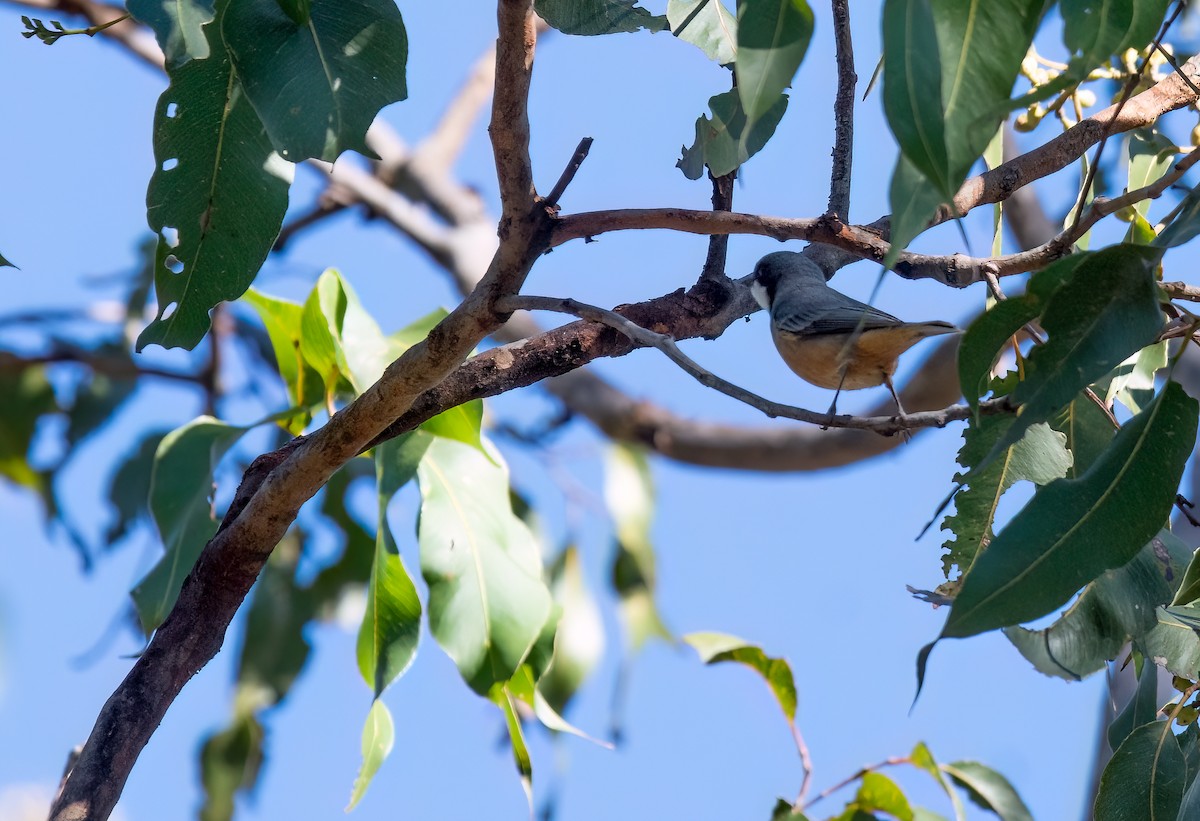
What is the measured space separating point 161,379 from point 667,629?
1.94m

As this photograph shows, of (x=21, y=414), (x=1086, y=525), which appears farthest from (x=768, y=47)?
(x=21, y=414)

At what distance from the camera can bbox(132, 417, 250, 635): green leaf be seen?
168 cm

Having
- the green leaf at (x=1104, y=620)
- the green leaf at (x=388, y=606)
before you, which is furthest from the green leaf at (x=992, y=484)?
the green leaf at (x=388, y=606)

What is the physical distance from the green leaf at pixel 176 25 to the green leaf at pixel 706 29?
529 millimetres

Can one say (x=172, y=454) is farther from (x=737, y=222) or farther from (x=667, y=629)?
(x=667, y=629)

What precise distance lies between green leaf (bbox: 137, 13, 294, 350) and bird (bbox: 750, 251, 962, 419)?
73 cm

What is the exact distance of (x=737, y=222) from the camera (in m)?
1.16

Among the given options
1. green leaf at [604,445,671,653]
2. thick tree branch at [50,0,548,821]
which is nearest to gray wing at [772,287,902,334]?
thick tree branch at [50,0,548,821]

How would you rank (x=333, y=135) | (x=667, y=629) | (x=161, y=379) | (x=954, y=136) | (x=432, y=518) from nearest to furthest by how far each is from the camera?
(x=954, y=136)
(x=333, y=135)
(x=432, y=518)
(x=667, y=629)
(x=161, y=379)

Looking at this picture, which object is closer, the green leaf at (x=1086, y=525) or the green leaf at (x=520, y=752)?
the green leaf at (x=1086, y=525)

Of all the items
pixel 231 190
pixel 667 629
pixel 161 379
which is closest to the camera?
pixel 231 190

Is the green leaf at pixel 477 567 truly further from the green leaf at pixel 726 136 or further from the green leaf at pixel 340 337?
the green leaf at pixel 726 136

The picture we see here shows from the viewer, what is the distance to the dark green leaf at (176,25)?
1146 millimetres

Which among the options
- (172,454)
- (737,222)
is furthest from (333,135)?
(172,454)
